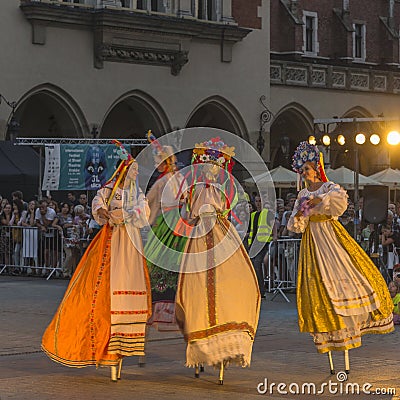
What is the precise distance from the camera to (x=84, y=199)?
75.2 feet

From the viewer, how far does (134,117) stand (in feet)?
119

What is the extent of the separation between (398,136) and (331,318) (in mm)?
13239

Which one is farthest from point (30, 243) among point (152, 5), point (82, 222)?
point (152, 5)

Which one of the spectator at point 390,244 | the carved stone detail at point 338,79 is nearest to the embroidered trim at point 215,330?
the spectator at point 390,244

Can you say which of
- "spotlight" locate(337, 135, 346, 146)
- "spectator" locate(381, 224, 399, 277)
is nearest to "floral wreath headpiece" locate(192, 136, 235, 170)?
"spectator" locate(381, 224, 399, 277)

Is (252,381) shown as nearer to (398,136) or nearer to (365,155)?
(398,136)

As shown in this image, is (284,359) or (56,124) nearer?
(284,359)

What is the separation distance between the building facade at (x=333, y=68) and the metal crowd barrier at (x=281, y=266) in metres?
18.4

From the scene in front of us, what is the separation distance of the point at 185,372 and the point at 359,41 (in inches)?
1302

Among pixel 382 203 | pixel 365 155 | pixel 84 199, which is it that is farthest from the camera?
pixel 365 155

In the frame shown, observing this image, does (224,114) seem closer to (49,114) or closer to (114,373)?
(49,114)

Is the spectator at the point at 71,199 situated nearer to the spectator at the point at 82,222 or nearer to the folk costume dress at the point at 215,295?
the spectator at the point at 82,222

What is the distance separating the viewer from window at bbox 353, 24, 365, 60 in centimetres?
4253

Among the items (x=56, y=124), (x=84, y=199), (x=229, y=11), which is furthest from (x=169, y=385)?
(x=229, y=11)
